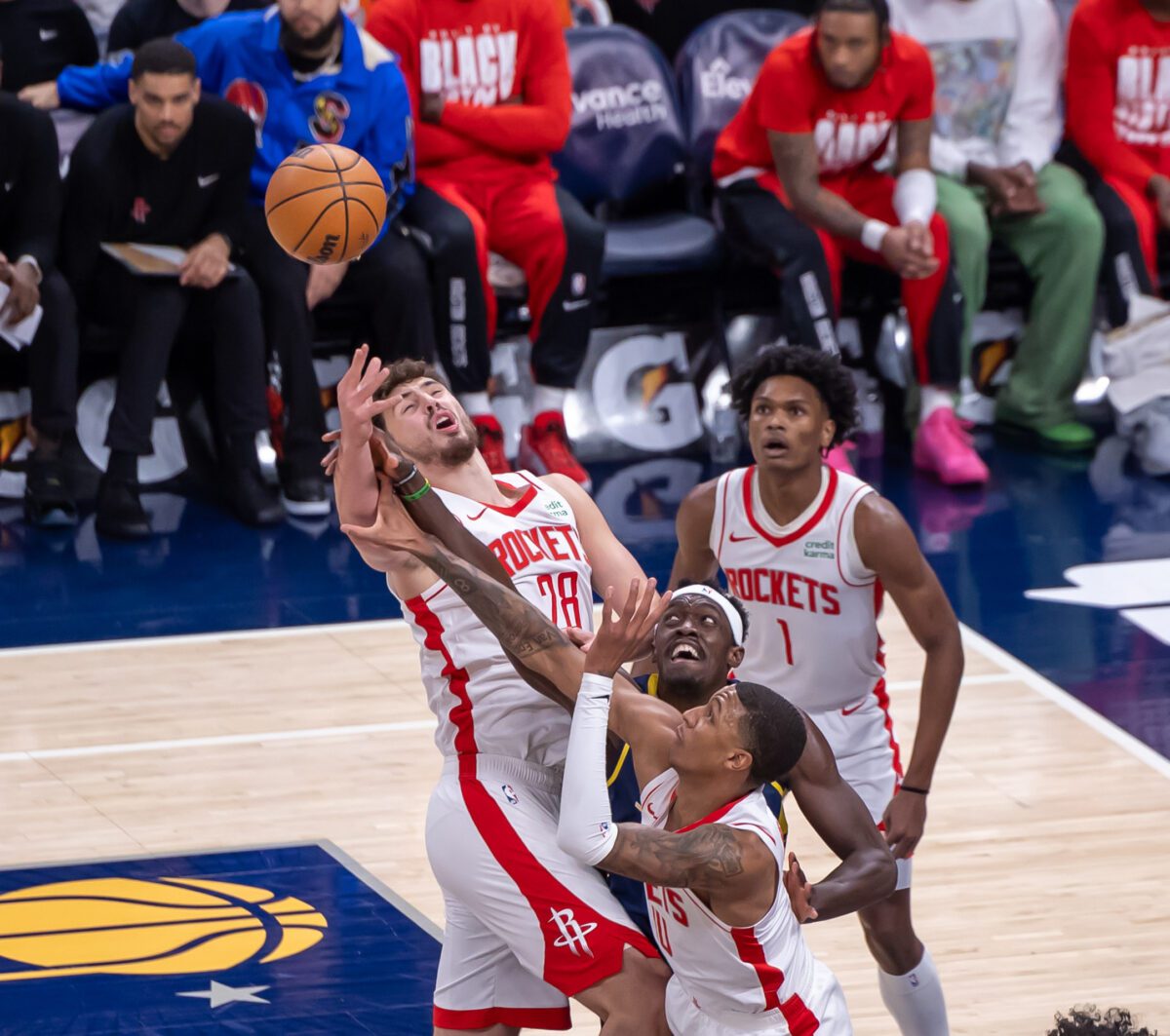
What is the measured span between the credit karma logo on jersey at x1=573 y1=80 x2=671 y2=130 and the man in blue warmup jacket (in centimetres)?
153

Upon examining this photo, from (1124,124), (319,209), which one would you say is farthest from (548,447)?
(319,209)

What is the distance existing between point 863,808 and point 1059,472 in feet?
21.7

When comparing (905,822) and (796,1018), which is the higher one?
(796,1018)

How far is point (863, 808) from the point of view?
14.6 ft

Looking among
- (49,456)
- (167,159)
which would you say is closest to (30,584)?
(49,456)

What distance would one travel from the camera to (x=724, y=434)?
10.9 meters

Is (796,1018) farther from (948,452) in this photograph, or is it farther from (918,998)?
(948,452)

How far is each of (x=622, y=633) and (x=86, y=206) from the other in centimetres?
626

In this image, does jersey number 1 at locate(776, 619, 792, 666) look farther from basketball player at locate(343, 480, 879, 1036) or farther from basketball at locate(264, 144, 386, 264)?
basketball at locate(264, 144, 386, 264)

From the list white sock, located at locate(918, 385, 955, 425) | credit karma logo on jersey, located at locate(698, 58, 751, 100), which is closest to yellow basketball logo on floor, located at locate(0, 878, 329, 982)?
white sock, located at locate(918, 385, 955, 425)

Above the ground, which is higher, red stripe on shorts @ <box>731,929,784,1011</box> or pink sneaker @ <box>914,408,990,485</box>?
red stripe on shorts @ <box>731,929,784,1011</box>

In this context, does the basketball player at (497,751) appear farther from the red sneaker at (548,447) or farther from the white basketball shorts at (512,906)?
the red sneaker at (548,447)

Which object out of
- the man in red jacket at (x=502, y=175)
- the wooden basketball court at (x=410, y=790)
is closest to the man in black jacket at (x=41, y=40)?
the man in red jacket at (x=502, y=175)

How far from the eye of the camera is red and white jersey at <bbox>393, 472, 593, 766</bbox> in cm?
468
